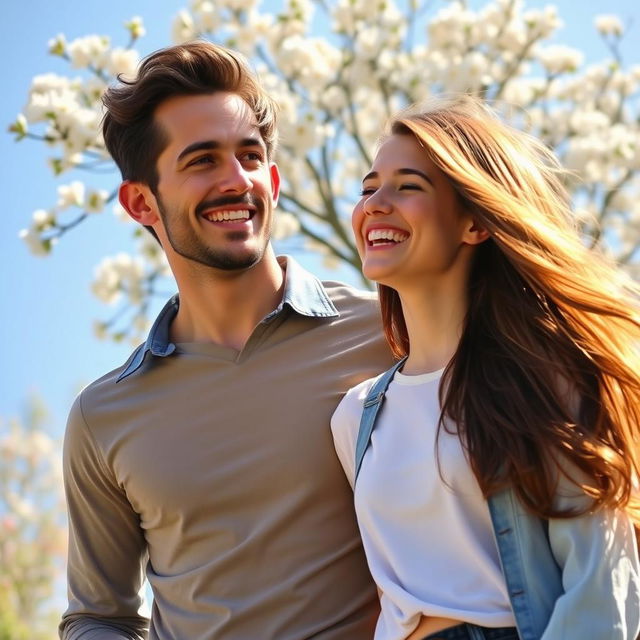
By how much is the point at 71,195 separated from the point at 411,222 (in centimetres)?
298

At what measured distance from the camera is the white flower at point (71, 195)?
5.64m

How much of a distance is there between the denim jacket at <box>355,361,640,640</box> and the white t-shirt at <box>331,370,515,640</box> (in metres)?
0.06

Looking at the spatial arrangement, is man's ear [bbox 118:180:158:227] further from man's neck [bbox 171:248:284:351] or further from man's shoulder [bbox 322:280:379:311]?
man's shoulder [bbox 322:280:379:311]

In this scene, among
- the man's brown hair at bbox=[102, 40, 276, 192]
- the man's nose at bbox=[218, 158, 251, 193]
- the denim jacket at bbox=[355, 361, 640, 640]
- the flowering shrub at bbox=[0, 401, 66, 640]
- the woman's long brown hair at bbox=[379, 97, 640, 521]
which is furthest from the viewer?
the flowering shrub at bbox=[0, 401, 66, 640]

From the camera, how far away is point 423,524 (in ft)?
9.34

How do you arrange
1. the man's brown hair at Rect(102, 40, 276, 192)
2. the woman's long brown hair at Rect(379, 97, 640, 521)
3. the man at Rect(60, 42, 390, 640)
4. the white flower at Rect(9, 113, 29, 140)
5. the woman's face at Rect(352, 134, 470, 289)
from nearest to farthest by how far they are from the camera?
the woman's long brown hair at Rect(379, 97, 640, 521) → the woman's face at Rect(352, 134, 470, 289) → the man at Rect(60, 42, 390, 640) → the man's brown hair at Rect(102, 40, 276, 192) → the white flower at Rect(9, 113, 29, 140)

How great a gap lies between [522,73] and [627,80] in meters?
0.63

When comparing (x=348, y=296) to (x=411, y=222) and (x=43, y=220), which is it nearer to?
(x=411, y=222)

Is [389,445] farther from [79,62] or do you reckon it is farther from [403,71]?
[403,71]

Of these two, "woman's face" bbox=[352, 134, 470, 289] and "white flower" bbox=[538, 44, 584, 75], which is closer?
"woman's face" bbox=[352, 134, 470, 289]

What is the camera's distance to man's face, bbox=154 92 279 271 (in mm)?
3613

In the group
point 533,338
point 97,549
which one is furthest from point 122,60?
point 533,338

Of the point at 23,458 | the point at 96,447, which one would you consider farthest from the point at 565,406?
the point at 23,458

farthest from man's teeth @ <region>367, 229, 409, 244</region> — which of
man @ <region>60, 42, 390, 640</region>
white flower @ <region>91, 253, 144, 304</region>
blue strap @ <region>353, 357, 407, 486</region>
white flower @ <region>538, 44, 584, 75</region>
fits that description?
white flower @ <region>538, 44, 584, 75</region>
